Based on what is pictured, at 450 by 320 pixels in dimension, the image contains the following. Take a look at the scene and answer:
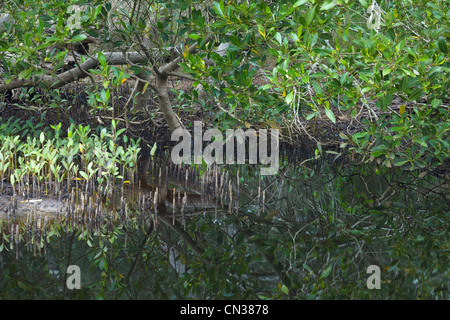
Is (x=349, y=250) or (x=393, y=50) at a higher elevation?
(x=393, y=50)

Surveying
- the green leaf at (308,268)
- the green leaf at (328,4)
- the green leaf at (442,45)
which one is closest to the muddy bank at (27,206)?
the green leaf at (308,268)

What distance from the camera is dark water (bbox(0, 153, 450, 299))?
120 inches

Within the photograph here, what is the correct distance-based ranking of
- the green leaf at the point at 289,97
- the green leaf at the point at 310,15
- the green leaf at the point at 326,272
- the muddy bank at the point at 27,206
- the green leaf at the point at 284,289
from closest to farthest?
the green leaf at the point at 284,289
the green leaf at the point at 326,272
the green leaf at the point at 310,15
the green leaf at the point at 289,97
the muddy bank at the point at 27,206

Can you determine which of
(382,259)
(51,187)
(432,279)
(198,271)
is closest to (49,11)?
(51,187)

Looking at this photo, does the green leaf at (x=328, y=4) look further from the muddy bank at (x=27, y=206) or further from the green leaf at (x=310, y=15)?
the muddy bank at (x=27, y=206)

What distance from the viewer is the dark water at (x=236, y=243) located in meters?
3.04

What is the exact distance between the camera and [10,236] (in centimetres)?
379

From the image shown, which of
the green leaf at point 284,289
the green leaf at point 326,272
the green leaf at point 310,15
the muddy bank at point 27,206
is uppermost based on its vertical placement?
the green leaf at point 310,15

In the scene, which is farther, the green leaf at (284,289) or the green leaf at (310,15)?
the green leaf at (310,15)

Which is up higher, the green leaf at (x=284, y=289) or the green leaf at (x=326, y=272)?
the green leaf at (x=326, y=272)

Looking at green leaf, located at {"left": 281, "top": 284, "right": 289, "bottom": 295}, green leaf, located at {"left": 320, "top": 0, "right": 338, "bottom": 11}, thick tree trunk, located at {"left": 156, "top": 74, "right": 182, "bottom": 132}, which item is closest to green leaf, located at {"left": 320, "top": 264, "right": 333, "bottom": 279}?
green leaf, located at {"left": 281, "top": 284, "right": 289, "bottom": 295}

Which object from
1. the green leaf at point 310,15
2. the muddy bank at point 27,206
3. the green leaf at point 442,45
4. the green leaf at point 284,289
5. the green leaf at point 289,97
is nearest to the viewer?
the green leaf at point 284,289

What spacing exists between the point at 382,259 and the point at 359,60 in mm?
1694

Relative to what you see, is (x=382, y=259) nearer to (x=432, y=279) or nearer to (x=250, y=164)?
(x=432, y=279)
